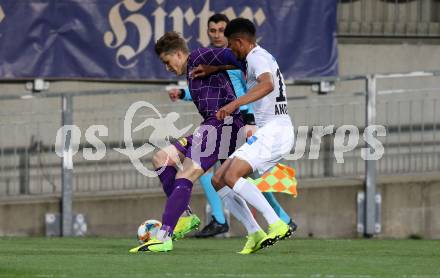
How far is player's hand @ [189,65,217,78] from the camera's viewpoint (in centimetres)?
1218

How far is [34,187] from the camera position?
16.4m

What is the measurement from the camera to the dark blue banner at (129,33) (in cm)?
1683

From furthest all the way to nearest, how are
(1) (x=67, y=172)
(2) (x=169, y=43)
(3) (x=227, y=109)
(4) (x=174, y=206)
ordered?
(1) (x=67, y=172)
(2) (x=169, y=43)
(4) (x=174, y=206)
(3) (x=227, y=109)

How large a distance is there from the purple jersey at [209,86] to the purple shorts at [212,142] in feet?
0.45

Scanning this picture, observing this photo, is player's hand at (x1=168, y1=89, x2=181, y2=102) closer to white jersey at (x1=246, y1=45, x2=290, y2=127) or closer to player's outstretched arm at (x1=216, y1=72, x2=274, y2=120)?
white jersey at (x1=246, y1=45, x2=290, y2=127)

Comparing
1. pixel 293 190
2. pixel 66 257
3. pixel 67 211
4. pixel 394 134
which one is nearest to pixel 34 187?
pixel 67 211

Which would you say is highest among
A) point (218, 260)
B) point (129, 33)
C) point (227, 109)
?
point (129, 33)

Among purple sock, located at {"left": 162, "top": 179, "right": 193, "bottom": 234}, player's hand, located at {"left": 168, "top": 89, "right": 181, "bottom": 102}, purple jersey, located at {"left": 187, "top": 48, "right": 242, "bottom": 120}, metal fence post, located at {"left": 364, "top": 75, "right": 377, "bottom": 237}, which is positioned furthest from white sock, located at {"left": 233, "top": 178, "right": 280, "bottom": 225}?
metal fence post, located at {"left": 364, "top": 75, "right": 377, "bottom": 237}

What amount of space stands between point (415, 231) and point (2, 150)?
481 centimetres

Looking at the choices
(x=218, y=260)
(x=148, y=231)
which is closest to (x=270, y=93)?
(x=218, y=260)

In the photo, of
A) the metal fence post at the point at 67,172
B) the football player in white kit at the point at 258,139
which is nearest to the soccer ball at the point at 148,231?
the football player in white kit at the point at 258,139

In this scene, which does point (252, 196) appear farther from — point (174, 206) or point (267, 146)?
point (174, 206)

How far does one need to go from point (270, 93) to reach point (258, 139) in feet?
1.25

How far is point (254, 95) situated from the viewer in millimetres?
11219
